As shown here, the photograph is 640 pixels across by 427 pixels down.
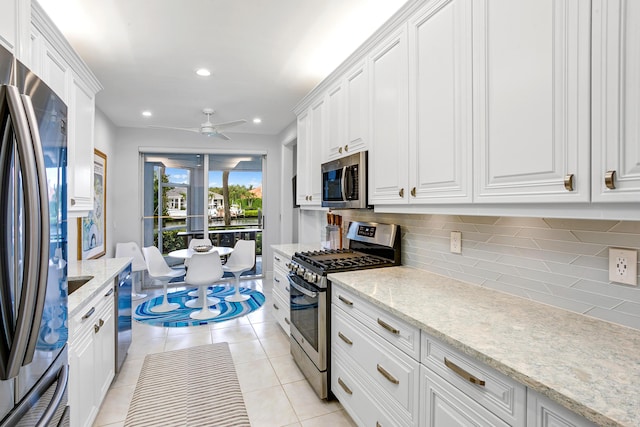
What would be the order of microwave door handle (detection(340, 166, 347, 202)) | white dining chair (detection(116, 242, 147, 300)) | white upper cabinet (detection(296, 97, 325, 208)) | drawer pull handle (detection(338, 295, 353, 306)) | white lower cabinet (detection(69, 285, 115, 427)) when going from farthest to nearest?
white dining chair (detection(116, 242, 147, 300)) < white upper cabinet (detection(296, 97, 325, 208)) < microwave door handle (detection(340, 166, 347, 202)) < drawer pull handle (detection(338, 295, 353, 306)) < white lower cabinet (detection(69, 285, 115, 427))

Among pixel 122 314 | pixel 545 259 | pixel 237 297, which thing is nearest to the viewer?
pixel 545 259

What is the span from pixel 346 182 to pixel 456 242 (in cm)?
92

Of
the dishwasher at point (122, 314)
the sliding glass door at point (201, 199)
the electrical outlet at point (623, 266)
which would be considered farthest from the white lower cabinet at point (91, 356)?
the sliding glass door at point (201, 199)

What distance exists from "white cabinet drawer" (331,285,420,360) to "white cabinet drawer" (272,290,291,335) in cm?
127

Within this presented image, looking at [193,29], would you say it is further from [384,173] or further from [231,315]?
[231,315]

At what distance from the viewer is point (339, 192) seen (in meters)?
2.63

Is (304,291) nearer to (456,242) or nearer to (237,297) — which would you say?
(456,242)

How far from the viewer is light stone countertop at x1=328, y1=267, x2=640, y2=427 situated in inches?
31.8

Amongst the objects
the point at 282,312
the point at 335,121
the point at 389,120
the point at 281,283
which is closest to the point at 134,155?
the point at 281,283

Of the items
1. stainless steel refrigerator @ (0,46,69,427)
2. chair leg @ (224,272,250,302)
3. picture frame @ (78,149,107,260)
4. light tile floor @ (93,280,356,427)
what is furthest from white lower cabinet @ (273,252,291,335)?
stainless steel refrigerator @ (0,46,69,427)

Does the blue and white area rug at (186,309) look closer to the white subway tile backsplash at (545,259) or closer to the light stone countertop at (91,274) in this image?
the light stone countertop at (91,274)

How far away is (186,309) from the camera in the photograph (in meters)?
4.25

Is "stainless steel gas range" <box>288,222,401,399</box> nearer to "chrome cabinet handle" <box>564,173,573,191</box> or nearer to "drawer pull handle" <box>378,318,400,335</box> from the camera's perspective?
"drawer pull handle" <box>378,318,400,335</box>

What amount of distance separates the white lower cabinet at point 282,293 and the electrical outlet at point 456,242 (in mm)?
1604
